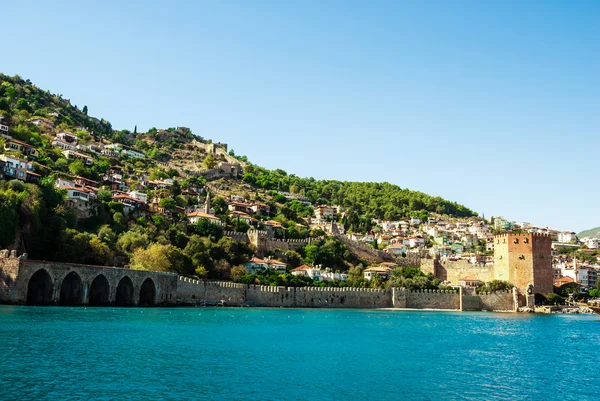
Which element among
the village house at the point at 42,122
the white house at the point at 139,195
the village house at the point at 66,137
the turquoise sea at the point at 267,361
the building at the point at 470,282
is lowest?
the turquoise sea at the point at 267,361

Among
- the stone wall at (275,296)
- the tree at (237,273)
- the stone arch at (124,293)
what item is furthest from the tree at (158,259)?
the tree at (237,273)

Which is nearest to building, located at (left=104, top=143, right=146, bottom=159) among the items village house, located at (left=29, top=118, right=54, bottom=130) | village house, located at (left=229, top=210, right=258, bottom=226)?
village house, located at (left=29, top=118, right=54, bottom=130)

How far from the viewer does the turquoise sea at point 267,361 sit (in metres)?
12.8

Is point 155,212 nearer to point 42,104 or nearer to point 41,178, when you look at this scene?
point 41,178

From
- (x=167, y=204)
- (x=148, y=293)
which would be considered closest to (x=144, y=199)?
(x=167, y=204)

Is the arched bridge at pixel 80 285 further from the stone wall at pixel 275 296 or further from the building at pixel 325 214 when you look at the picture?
the building at pixel 325 214

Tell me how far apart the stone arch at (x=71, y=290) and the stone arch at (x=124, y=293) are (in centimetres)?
332

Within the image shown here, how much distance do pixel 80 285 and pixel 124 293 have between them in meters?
4.37

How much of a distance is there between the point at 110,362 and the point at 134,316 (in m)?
14.0

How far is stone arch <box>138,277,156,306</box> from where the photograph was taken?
3722 cm

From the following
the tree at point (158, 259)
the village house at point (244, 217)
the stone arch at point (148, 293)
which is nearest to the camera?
the stone arch at point (148, 293)

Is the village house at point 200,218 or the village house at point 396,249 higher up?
the village house at point 200,218

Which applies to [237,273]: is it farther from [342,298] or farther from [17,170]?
[17,170]

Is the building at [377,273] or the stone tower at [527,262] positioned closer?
the building at [377,273]
